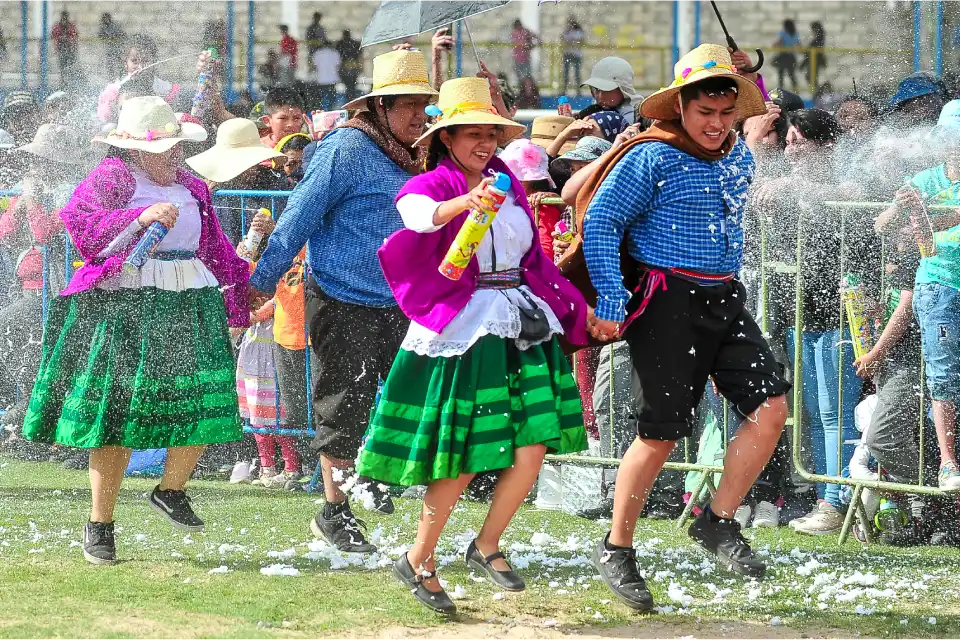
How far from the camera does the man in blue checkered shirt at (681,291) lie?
488cm

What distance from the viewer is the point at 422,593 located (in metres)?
4.70

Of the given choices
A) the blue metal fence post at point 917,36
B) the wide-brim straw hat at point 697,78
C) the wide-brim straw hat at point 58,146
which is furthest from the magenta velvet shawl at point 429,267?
the blue metal fence post at point 917,36

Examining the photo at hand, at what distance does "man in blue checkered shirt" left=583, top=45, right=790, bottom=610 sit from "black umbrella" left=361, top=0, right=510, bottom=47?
4.56 feet

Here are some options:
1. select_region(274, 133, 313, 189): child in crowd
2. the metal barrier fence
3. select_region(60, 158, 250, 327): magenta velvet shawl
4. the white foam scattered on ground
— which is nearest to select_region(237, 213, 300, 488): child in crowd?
select_region(274, 133, 313, 189): child in crowd

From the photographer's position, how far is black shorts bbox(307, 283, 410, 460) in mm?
5734

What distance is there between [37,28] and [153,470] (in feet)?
72.5

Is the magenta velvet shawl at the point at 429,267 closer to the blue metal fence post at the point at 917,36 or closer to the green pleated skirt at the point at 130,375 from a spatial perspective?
the green pleated skirt at the point at 130,375

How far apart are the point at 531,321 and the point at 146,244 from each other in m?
1.82

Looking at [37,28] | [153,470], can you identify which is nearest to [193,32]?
[37,28]

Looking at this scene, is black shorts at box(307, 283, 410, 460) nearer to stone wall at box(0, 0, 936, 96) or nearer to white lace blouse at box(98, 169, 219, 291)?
white lace blouse at box(98, 169, 219, 291)

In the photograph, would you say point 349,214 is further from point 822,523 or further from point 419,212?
point 822,523

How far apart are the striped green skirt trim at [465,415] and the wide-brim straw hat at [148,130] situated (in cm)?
168

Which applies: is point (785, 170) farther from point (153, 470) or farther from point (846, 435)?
point (153, 470)

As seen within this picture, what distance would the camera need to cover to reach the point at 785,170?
6836mm
